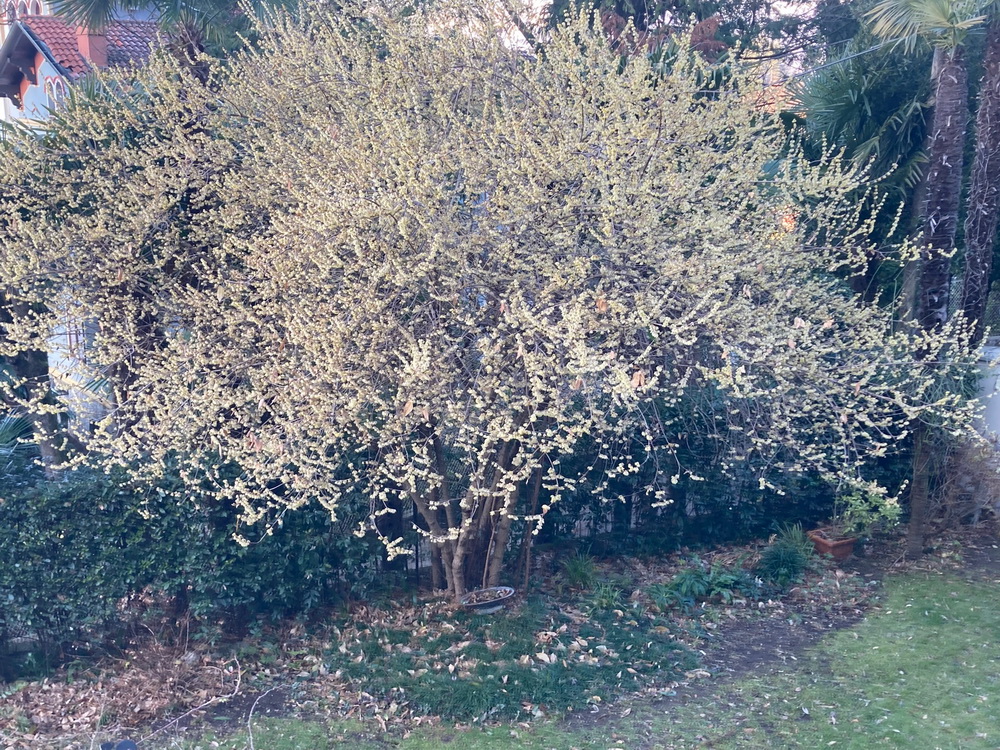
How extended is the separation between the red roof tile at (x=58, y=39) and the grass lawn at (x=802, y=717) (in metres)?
18.0

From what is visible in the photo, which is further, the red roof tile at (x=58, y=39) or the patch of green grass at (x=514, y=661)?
the red roof tile at (x=58, y=39)

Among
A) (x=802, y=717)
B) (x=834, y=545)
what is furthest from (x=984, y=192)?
(x=802, y=717)

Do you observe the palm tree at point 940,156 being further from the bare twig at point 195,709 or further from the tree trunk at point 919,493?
the bare twig at point 195,709

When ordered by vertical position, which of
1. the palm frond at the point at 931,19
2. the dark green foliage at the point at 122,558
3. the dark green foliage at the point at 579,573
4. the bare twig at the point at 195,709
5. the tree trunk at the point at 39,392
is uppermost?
the palm frond at the point at 931,19

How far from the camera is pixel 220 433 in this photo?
5562mm

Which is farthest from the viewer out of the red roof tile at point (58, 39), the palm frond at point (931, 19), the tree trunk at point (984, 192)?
the red roof tile at point (58, 39)

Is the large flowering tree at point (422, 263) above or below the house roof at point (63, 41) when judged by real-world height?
below

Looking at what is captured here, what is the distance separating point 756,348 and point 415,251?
2325 millimetres

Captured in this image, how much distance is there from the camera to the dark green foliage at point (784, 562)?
8227 millimetres

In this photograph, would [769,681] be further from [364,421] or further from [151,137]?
[151,137]

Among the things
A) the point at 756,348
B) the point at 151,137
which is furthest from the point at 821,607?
the point at 151,137

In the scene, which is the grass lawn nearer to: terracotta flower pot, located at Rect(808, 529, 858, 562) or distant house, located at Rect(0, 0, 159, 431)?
terracotta flower pot, located at Rect(808, 529, 858, 562)

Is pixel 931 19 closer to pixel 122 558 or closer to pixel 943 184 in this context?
pixel 943 184

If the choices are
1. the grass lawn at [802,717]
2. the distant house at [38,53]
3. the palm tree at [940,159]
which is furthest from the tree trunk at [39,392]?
the distant house at [38,53]
